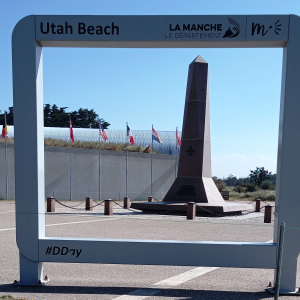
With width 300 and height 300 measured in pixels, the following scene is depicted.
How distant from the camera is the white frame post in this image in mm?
5297

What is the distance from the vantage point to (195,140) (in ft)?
59.3

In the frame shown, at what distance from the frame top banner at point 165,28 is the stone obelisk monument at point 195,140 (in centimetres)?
1263

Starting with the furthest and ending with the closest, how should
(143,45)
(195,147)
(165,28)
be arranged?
(195,147)
(143,45)
(165,28)

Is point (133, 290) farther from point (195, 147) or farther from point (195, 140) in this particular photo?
point (195, 140)

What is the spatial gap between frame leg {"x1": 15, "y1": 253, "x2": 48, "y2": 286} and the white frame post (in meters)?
0.01

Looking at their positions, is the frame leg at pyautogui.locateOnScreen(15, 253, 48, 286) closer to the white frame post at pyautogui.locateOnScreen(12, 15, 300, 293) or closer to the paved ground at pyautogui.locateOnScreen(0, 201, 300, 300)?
the white frame post at pyautogui.locateOnScreen(12, 15, 300, 293)

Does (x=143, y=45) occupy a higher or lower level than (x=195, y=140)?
higher

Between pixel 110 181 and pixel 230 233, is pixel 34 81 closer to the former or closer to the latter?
pixel 230 233

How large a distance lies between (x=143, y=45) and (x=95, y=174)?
2706 cm

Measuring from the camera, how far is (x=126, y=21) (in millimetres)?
5391

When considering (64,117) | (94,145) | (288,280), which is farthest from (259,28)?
(64,117)

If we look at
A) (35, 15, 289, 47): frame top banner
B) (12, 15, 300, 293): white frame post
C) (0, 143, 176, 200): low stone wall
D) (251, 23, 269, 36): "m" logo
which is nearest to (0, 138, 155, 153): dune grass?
(0, 143, 176, 200): low stone wall

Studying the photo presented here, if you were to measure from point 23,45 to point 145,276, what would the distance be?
427 cm

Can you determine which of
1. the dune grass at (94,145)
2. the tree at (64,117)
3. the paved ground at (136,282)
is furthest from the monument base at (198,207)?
the tree at (64,117)
